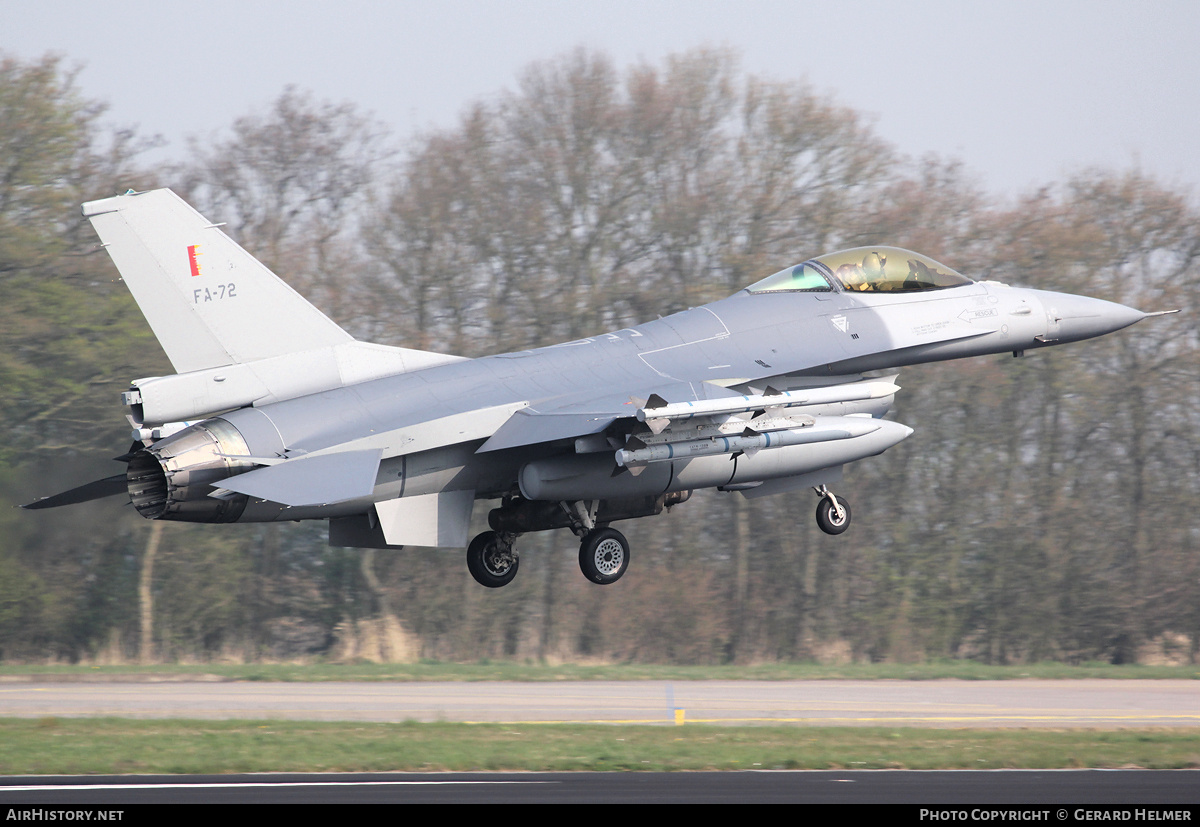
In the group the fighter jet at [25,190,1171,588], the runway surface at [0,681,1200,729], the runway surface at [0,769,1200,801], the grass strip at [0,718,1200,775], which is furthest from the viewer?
the runway surface at [0,681,1200,729]

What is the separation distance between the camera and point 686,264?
3506 cm

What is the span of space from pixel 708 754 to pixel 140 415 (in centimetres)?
758

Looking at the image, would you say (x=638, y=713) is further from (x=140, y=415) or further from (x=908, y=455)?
(x=908, y=455)

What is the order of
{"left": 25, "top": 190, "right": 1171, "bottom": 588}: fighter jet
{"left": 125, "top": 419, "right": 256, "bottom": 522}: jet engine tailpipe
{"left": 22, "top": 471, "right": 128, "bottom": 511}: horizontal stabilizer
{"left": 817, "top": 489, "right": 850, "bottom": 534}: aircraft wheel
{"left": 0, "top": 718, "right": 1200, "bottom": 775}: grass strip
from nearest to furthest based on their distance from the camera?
{"left": 125, "top": 419, "right": 256, "bottom": 522}: jet engine tailpipe → {"left": 25, "top": 190, "right": 1171, "bottom": 588}: fighter jet → {"left": 0, "top": 718, "right": 1200, "bottom": 775}: grass strip → {"left": 22, "top": 471, "right": 128, "bottom": 511}: horizontal stabilizer → {"left": 817, "top": 489, "right": 850, "bottom": 534}: aircraft wheel

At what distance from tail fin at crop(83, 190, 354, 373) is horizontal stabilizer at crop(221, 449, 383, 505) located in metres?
1.83

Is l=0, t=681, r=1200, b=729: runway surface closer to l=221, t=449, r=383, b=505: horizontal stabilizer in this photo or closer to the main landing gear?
the main landing gear

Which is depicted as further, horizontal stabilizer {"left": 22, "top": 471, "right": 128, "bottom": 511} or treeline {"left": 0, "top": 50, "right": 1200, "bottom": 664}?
treeline {"left": 0, "top": 50, "right": 1200, "bottom": 664}

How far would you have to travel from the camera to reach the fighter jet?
46.5ft

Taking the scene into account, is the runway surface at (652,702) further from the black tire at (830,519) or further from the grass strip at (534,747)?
the black tire at (830,519)

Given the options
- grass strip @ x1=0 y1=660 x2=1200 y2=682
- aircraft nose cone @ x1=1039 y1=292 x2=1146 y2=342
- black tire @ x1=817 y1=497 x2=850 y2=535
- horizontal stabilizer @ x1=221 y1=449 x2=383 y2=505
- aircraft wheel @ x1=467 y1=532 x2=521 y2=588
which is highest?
aircraft nose cone @ x1=1039 y1=292 x2=1146 y2=342

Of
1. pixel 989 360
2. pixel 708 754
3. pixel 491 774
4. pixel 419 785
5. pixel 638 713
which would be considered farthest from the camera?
pixel 989 360

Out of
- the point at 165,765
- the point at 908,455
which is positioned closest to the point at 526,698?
the point at 165,765

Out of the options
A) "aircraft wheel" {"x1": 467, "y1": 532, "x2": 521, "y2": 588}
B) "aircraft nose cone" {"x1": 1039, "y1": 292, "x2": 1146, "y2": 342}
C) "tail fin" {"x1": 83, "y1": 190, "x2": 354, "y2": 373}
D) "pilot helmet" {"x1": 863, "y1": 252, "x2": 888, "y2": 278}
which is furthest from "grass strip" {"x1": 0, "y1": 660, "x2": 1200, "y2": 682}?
"tail fin" {"x1": 83, "y1": 190, "x2": 354, "y2": 373}

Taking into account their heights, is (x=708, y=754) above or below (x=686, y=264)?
below
